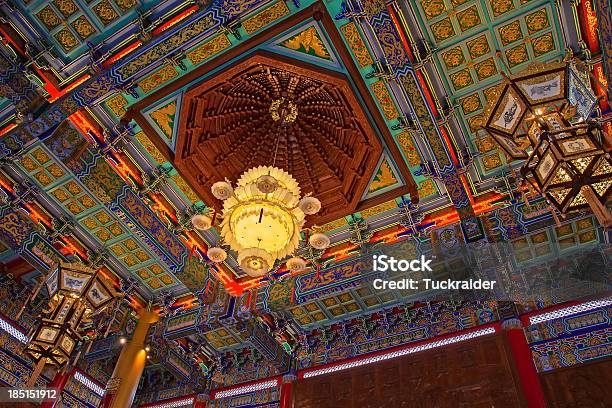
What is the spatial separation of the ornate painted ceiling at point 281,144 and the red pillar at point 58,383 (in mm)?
1293

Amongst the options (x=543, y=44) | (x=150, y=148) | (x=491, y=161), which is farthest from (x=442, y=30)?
(x=150, y=148)

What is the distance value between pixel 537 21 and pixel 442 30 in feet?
3.32

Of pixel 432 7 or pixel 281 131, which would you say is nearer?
pixel 432 7

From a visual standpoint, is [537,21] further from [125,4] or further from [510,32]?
[125,4]

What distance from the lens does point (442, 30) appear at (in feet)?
17.7

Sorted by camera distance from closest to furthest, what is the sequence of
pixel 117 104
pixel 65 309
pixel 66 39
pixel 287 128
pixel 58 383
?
pixel 66 39
pixel 65 309
pixel 117 104
pixel 287 128
pixel 58 383

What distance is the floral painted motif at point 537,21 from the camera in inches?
203

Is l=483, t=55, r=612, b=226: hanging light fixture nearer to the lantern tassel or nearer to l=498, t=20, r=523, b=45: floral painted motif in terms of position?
the lantern tassel

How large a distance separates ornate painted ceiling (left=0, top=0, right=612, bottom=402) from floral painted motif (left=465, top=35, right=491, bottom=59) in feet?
0.11

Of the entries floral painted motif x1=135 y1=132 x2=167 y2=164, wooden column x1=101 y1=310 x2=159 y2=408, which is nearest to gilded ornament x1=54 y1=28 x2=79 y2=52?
floral painted motif x1=135 y1=132 x2=167 y2=164

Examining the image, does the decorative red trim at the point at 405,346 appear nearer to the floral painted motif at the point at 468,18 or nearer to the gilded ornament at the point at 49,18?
the floral painted motif at the point at 468,18

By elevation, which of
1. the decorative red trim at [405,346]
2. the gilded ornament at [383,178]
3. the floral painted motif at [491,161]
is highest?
the gilded ornament at [383,178]

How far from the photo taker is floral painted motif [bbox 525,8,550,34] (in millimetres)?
5160

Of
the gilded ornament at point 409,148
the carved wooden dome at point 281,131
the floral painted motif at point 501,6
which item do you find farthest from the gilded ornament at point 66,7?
the floral painted motif at point 501,6
